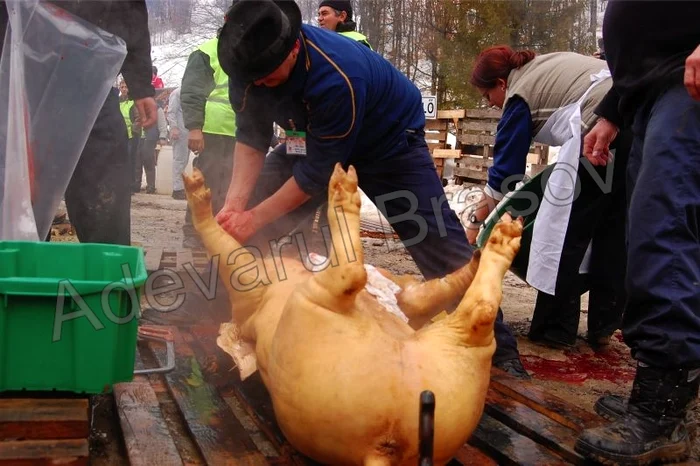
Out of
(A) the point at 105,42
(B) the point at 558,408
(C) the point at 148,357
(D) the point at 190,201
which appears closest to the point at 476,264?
(B) the point at 558,408

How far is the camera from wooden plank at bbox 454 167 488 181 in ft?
40.3

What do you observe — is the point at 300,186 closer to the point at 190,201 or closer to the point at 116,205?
the point at 190,201

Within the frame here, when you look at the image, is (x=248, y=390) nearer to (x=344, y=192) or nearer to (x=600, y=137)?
(x=344, y=192)

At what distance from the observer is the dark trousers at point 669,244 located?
208cm

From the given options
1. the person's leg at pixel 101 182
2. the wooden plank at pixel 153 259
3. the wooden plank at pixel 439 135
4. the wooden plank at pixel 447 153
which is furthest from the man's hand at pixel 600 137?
the wooden plank at pixel 439 135

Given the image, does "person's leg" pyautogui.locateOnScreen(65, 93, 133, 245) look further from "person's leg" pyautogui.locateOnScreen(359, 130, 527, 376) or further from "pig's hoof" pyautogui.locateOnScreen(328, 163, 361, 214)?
"pig's hoof" pyautogui.locateOnScreen(328, 163, 361, 214)

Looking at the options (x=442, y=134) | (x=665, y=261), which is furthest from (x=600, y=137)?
(x=442, y=134)

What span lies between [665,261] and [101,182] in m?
2.76

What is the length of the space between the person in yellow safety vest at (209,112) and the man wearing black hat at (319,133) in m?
2.08

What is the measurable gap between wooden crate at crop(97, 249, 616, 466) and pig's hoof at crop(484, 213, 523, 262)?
661mm

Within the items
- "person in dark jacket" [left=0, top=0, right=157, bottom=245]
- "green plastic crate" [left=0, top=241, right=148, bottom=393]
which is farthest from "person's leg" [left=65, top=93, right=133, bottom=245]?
"green plastic crate" [left=0, top=241, right=148, bottom=393]

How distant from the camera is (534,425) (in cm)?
241

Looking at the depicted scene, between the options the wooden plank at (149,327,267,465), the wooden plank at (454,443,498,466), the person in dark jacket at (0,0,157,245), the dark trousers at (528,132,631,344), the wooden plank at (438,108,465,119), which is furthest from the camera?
the wooden plank at (438,108,465,119)

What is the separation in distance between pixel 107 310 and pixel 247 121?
1337mm
